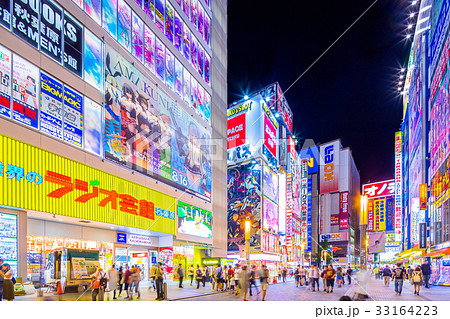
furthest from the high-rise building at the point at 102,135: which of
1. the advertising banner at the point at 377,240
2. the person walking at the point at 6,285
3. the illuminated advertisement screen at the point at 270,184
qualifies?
the advertising banner at the point at 377,240

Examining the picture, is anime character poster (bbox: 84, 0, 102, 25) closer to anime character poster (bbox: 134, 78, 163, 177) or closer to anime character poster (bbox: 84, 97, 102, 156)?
anime character poster (bbox: 84, 97, 102, 156)

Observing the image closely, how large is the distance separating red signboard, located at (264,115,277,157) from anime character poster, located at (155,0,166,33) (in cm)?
4090

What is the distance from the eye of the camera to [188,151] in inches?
1431

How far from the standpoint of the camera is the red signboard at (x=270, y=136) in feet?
240

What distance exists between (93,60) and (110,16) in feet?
12.2

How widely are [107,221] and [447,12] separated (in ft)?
97.7

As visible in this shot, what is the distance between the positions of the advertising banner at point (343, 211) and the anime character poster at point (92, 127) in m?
133

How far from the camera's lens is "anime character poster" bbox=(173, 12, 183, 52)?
119ft

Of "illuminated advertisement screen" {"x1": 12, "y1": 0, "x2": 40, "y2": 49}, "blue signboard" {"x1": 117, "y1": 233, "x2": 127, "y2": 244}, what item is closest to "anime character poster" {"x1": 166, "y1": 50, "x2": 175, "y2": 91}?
"blue signboard" {"x1": 117, "y1": 233, "x2": 127, "y2": 244}

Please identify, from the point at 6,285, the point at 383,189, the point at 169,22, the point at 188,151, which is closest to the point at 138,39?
the point at 169,22

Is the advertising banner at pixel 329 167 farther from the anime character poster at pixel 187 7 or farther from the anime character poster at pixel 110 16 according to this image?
the anime character poster at pixel 110 16

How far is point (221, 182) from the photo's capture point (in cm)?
4706

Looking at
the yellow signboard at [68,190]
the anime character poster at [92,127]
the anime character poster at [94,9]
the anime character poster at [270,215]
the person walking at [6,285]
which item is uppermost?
the anime character poster at [94,9]

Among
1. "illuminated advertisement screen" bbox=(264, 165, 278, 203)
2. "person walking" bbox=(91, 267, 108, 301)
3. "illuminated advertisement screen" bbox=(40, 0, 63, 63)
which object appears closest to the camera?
"person walking" bbox=(91, 267, 108, 301)
